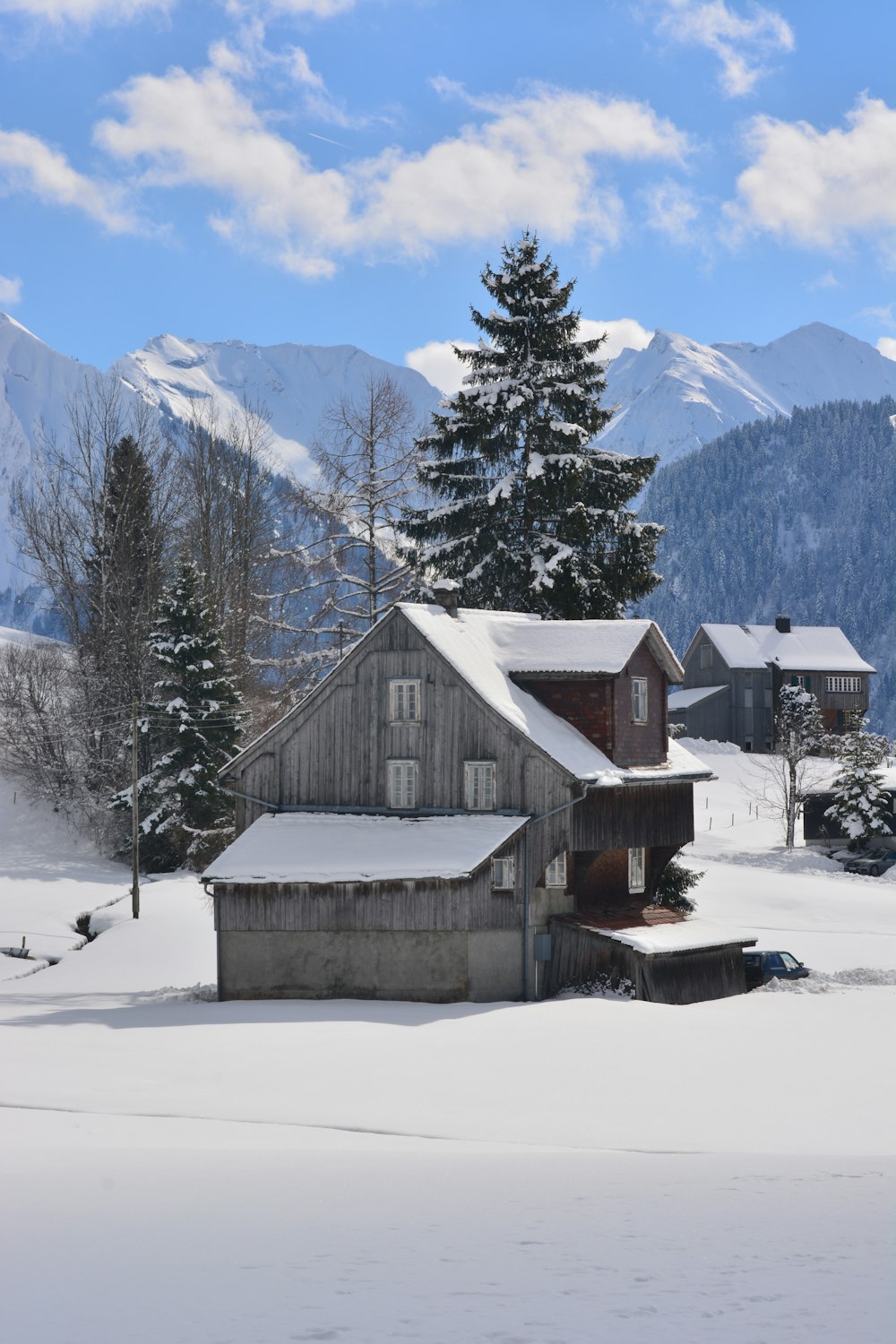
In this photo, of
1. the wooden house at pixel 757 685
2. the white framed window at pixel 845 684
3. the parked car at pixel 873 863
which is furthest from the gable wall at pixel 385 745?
the white framed window at pixel 845 684

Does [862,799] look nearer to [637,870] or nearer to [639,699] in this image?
[637,870]

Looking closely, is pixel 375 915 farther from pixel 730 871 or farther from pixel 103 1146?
pixel 730 871

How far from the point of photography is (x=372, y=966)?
102 ft

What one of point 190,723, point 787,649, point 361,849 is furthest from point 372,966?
point 787,649

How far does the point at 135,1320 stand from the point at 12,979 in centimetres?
2939

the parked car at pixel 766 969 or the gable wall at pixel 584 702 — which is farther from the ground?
the gable wall at pixel 584 702

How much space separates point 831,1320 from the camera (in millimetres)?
10039

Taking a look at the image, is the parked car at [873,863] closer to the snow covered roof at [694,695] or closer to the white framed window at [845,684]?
the snow covered roof at [694,695]

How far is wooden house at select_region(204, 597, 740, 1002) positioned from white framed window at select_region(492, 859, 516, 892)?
0.03 m

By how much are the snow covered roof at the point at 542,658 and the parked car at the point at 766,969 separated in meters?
5.17

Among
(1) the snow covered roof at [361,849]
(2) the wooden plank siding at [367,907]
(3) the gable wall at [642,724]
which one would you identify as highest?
(3) the gable wall at [642,724]

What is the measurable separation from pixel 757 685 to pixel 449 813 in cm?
8095

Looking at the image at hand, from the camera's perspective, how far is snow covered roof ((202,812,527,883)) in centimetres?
3073

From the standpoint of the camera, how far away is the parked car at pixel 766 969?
116ft
